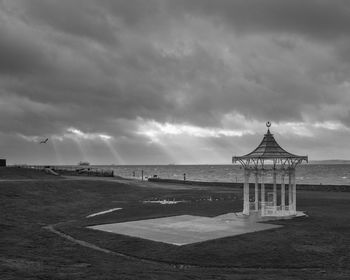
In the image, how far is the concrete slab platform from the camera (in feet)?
55.7

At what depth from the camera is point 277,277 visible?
11.5 m

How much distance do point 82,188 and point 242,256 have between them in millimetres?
28401

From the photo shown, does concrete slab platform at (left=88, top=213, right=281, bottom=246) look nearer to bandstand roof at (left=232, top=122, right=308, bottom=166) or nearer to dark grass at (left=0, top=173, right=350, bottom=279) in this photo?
dark grass at (left=0, top=173, right=350, bottom=279)

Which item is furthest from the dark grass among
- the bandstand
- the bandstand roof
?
the bandstand roof

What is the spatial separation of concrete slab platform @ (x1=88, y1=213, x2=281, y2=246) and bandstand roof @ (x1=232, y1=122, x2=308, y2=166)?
3.76 meters

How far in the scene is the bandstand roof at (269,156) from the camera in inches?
930

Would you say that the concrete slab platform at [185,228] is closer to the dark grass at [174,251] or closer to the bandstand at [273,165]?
the dark grass at [174,251]

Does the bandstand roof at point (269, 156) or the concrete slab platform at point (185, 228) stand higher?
the bandstand roof at point (269, 156)

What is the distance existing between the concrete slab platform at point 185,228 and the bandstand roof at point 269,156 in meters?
3.76

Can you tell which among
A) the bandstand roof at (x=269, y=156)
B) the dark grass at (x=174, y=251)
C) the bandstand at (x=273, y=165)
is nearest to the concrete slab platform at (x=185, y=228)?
the dark grass at (x=174, y=251)

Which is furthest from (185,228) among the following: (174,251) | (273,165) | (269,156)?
(273,165)

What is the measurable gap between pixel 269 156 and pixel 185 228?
24.1 ft

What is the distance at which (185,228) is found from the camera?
19.3 meters

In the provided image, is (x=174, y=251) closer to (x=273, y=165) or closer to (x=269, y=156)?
(x=269, y=156)
